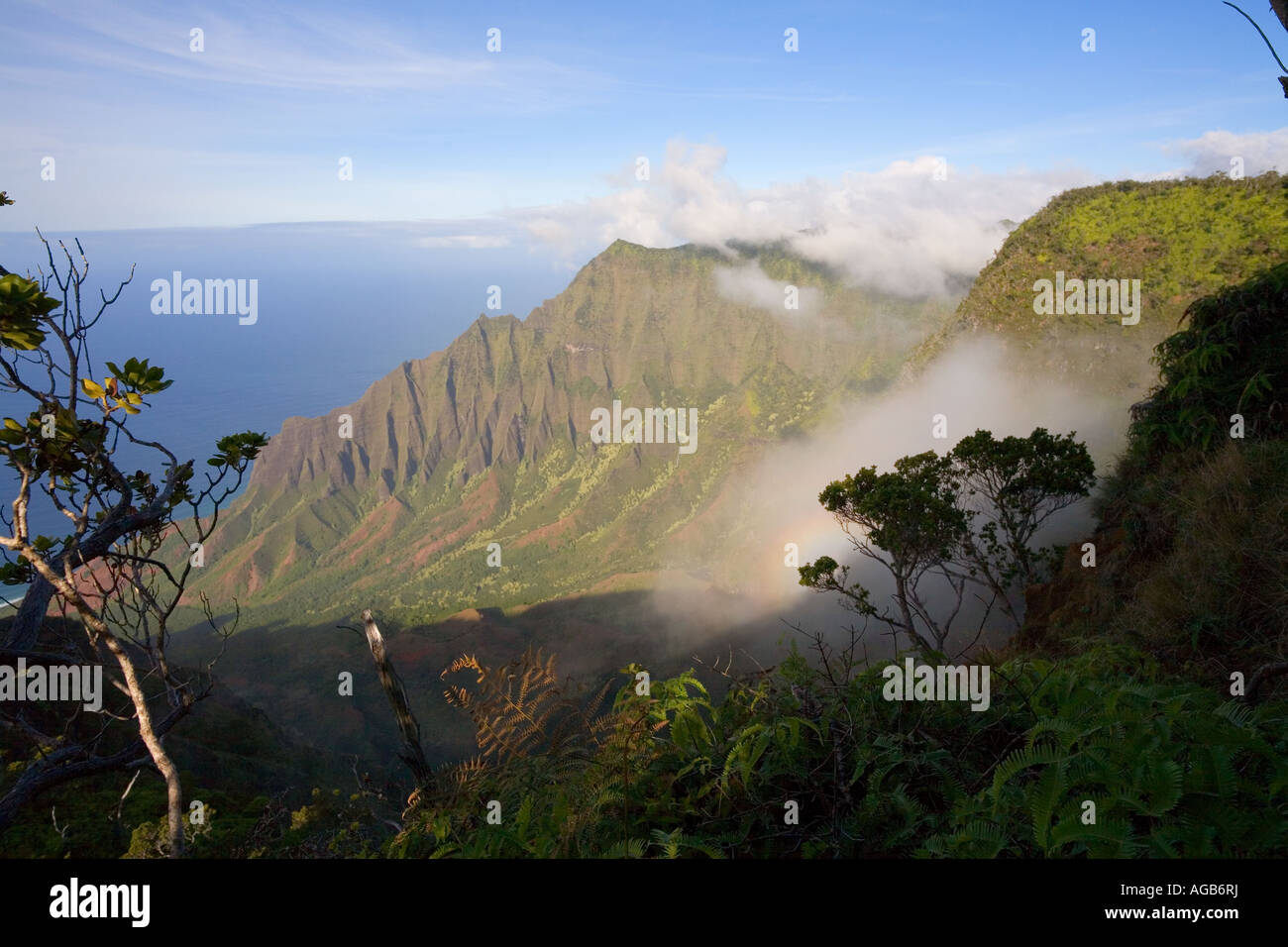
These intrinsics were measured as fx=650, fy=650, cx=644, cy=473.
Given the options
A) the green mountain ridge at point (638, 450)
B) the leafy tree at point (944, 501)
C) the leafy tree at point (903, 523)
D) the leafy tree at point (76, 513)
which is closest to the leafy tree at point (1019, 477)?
the leafy tree at point (944, 501)

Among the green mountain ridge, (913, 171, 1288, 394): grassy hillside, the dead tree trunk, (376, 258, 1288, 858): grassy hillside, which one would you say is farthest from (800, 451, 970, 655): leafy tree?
the green mountain ridge

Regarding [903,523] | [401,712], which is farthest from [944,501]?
[401,712]

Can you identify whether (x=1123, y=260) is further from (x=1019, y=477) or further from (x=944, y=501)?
(x=944, y=501)

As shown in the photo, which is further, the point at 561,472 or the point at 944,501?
the point at 561,472

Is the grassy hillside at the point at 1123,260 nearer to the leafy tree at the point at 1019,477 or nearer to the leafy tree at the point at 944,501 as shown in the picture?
the leafy tree at the point at 1019,477
